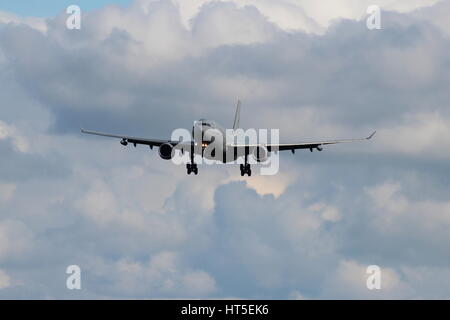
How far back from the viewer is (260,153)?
103 metres

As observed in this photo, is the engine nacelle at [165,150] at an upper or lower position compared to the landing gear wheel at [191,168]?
upper

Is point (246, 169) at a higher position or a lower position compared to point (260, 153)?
lower

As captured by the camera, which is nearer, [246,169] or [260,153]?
[260,153]

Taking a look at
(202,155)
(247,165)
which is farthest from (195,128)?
(247,165)

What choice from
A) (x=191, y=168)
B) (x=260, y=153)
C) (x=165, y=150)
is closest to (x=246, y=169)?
(x=260, y=153)

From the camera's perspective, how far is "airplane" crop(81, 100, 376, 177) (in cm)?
9112

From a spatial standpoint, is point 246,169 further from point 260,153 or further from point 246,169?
point 260,153

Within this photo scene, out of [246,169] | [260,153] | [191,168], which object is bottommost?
[191,168]

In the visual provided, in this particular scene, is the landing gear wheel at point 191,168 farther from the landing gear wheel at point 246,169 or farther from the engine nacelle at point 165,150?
the landing gear wheel at point 246,169

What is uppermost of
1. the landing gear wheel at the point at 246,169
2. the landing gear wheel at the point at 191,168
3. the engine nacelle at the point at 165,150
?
the engine nacelle at the point at 165,150

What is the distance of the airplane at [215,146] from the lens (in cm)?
9112

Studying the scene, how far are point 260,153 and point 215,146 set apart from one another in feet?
45.0
